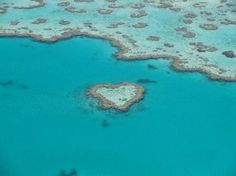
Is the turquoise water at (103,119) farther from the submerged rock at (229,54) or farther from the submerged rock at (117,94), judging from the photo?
the submerged rock at (229,54)

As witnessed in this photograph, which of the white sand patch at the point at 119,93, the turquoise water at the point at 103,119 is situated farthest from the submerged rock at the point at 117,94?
the turquoise water at the point at 103,119

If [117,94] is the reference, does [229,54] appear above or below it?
above

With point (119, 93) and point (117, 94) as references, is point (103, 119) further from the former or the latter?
point (119, 93)

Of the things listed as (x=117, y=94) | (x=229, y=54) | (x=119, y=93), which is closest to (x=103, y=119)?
(x=117, y=94)

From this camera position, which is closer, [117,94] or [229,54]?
[117,94]

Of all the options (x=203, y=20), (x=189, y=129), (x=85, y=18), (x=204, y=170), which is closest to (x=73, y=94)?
(x=189, y=129)

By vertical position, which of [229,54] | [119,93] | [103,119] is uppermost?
[229,54]

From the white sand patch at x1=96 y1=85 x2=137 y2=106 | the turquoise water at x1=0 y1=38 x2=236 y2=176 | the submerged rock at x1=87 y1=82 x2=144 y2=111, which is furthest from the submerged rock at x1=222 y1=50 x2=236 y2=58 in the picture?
the white sand patch at x1=96 y1=85 x2=137 y2=106

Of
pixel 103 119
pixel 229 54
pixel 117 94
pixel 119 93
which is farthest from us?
pixel 229 54

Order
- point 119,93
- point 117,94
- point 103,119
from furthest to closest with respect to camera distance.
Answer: point 119,93 → point 117,94 → point 103,119
